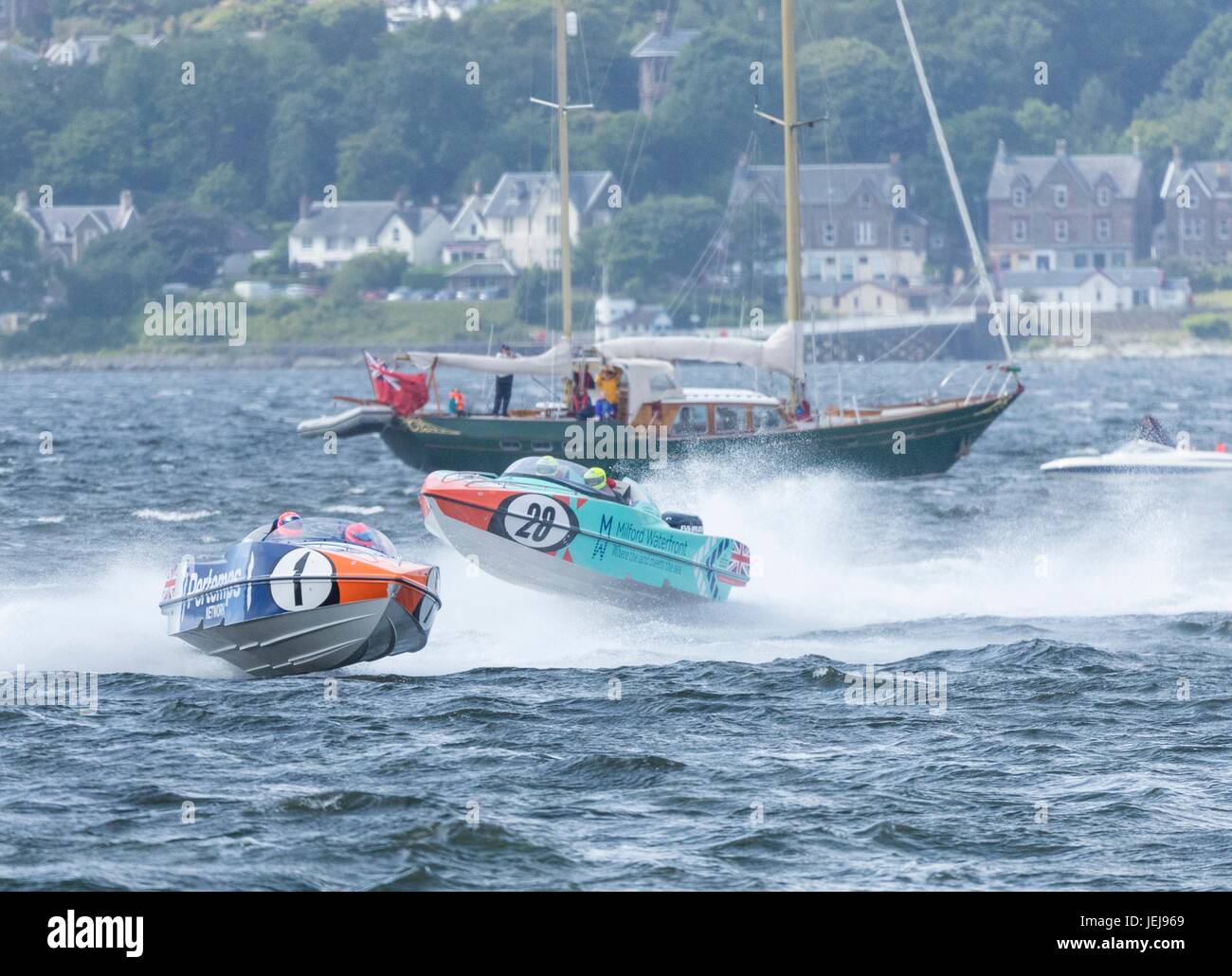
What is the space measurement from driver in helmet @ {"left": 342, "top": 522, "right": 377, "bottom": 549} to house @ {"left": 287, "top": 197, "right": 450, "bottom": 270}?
159861mm

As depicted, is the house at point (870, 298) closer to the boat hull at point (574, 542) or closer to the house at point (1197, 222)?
the house at point (1197, 222)

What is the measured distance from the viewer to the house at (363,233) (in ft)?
602

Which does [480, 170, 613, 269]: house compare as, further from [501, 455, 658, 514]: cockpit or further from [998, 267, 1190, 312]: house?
[501, 455, 658, 514]: cockpit

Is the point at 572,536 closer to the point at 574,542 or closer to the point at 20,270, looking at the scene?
the point at 574,542

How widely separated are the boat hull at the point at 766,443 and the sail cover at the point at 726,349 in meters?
1.94

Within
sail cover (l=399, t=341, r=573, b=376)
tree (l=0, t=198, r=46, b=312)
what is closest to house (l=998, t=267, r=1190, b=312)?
tree (l=0, t=198, r=46, b=312)

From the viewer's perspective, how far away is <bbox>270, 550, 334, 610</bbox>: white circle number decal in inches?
874

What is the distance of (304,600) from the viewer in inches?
877

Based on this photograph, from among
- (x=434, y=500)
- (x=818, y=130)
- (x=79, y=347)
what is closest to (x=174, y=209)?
(x=79, y=347)

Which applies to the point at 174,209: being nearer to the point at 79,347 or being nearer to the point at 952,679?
the point at 79,347

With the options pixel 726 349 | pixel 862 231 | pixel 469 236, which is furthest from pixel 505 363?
pixel 469 236

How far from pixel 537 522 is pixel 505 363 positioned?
20067 mm

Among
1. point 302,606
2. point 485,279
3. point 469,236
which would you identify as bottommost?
point 302,606

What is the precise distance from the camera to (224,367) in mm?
163875
